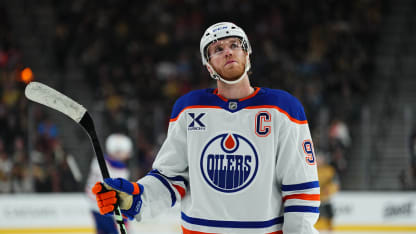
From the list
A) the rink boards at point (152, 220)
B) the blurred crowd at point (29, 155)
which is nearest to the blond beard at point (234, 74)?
the rink boards at point (152, 220)

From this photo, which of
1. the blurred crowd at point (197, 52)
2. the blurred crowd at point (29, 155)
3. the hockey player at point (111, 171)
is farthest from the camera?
the blurred crowd at point (197, 52)

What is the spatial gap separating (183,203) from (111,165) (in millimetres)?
2565

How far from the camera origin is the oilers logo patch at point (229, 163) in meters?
1.80

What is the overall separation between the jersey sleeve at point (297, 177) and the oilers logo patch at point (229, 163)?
11cm

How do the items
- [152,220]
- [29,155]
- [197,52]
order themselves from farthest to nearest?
1. [197,52]
2. [29,155]
3. [152,220]

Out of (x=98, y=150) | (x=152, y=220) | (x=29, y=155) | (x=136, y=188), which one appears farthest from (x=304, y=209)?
(x=29, y=155)

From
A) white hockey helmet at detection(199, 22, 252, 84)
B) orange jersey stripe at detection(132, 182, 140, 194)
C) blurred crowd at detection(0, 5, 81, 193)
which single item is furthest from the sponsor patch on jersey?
blurred crowd at detection(0, 5, 81, 193)

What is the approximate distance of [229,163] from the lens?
5.95 ft

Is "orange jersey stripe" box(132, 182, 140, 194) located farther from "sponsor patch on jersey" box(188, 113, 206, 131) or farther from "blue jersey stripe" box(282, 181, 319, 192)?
"blue jersey stripe" box(282, 181, 319, 192)

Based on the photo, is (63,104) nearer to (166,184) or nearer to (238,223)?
(166,184)

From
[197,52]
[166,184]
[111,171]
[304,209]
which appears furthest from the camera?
[197,52]

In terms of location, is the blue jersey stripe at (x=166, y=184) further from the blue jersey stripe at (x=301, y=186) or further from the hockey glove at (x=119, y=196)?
the blue jersey stripe at (x=301, y=186)

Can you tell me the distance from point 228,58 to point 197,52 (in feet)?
21.8

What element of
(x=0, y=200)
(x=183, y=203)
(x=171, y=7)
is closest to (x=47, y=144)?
(x=0, y=200)
